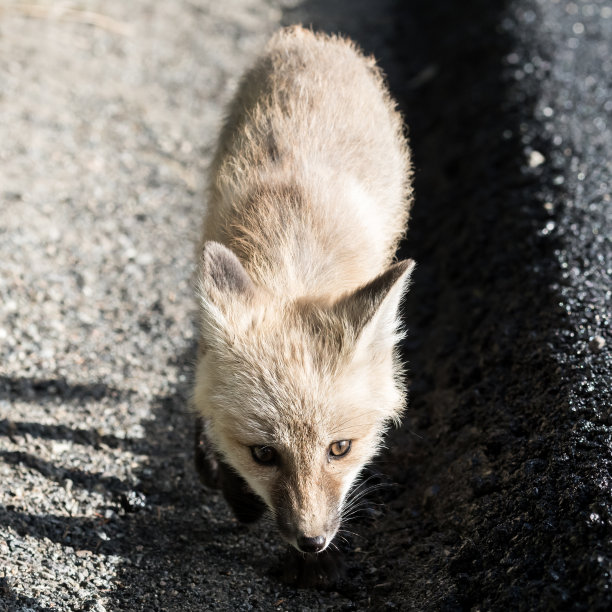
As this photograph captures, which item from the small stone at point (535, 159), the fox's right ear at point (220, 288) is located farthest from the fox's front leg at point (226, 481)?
the small stone at point (535, 159)

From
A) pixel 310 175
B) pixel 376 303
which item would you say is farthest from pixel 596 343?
pixel 310 175

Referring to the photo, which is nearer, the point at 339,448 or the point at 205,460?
the point at 339,448

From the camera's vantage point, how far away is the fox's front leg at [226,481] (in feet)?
12.7

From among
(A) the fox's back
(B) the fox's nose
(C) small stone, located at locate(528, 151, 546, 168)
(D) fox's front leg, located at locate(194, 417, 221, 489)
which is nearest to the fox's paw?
(B) the fox's nose

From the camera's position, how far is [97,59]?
8.23m

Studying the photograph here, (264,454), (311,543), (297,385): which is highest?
(297,385)

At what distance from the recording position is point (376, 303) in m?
3.23

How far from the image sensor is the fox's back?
382cm

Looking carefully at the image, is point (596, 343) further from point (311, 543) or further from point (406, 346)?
point (311, 543)

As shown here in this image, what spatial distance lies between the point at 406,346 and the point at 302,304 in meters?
1.95

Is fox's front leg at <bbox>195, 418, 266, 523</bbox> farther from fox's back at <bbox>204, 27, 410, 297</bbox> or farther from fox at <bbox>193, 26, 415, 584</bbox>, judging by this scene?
fox's back at <bbox>204, 27, 410, 297</bbox>

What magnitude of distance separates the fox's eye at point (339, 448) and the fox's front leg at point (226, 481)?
643 millimetres

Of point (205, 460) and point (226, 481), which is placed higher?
point (226, 481)

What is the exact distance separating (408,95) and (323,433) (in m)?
6.08
